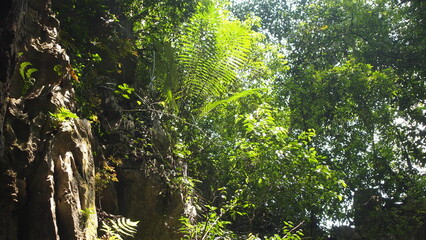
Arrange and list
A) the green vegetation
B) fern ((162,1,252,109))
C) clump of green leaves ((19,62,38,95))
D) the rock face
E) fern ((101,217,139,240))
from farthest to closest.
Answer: fern ((162,1,252,109)) → the green vegetation → fern ((101,217,139,240)) → clump of green leaves ((19,62,38,95)) → the rock face

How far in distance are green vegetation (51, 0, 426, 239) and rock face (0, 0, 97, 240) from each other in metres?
0.16

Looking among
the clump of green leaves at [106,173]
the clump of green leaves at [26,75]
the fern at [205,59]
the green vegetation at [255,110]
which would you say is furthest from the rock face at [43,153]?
the fern at [205,59]

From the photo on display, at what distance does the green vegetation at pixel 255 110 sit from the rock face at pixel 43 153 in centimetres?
16

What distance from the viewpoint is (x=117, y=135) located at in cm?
404

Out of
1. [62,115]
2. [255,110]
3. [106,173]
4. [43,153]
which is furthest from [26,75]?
[255,110]

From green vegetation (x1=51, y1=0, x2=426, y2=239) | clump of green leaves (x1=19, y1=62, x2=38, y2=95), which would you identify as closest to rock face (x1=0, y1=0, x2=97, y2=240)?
clump of green leaves (x1=19, y1=62, x2=38, y2=95)

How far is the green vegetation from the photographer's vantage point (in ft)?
13.9

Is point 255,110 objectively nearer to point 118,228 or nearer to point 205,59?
point 205,59

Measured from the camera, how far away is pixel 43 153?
8.14ft

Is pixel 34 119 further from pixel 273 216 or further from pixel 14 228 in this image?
pixel 273 216

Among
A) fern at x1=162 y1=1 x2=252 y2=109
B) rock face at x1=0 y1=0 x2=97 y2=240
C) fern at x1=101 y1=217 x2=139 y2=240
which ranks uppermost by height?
fern at x1=162 y1=1 x2=252 y2=109

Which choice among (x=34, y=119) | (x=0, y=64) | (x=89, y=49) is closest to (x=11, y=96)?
(x=34, y=119)

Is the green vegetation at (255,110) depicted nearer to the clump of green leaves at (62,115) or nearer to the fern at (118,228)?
the clump of green leaves at (62,115)

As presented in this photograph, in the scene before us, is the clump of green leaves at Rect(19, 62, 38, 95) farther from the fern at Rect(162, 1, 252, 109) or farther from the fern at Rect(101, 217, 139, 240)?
the fern at Rect(162, 1, 252, 109)
